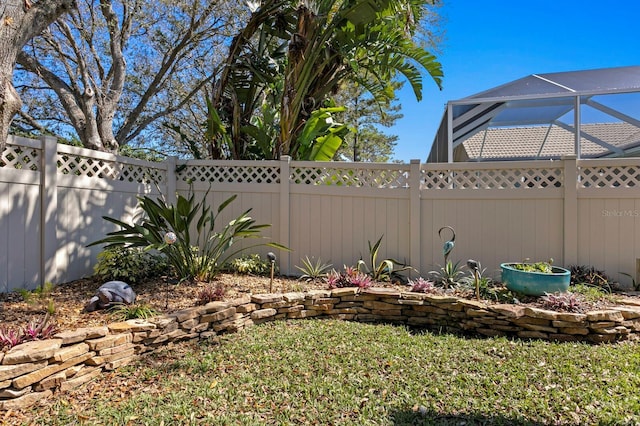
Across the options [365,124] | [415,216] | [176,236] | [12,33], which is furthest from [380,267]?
[365,124]

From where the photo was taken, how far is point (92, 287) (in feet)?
13.6

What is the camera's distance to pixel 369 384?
259 cm

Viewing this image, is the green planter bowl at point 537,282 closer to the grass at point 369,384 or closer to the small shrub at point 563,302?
the small shrub at point 563,302

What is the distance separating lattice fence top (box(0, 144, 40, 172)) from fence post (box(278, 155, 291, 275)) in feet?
9.59

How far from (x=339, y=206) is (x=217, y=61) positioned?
6651mm

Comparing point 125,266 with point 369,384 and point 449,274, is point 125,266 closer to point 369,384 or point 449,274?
point 369,384

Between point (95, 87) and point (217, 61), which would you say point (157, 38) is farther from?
point (95, 87)

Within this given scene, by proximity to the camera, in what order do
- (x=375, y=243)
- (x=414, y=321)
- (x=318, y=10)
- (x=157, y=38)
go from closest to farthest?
(x=414, y=321) < (x=375, y=243) < (x=318, y=10) < (x=157, y=38)

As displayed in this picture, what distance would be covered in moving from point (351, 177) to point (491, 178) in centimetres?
187

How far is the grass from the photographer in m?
2.21

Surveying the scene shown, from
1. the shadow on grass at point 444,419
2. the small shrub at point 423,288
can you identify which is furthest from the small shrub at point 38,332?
the small shrub at point 423,288

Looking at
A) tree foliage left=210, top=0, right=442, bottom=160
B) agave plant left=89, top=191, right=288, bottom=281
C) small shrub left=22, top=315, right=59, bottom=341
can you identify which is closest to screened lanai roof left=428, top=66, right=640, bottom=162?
tree foliage left=210, top=0, right=442, bottom=160

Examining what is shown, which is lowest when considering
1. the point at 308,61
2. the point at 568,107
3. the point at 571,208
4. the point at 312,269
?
the point at 312,269


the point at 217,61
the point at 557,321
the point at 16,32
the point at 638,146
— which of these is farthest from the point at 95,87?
the point at 638,146
